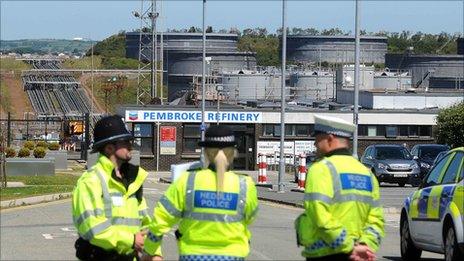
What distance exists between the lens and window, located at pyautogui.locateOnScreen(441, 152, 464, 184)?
1464 centimetres

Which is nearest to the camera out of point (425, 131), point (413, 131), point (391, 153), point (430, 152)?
point (391, 153)

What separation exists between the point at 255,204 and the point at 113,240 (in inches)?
40.0

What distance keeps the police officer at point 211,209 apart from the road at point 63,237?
841 cm

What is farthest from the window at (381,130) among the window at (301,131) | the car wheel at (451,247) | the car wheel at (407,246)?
the car wheel at (451,247)

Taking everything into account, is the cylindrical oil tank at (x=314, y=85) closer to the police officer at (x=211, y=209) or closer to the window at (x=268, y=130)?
the window at (x=268, y=130)

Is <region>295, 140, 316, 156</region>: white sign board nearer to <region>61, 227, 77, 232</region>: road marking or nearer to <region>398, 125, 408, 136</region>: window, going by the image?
<region>398, 125, 408, 136</region>: window

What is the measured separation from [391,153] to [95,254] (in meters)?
35.7

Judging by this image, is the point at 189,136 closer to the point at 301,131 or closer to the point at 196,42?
the point at 301,131

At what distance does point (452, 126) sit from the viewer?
191 feet

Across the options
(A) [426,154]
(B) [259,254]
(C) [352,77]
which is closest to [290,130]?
(A) [426,154]

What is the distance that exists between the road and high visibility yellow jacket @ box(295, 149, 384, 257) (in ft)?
26.7

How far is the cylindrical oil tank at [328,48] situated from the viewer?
476ft

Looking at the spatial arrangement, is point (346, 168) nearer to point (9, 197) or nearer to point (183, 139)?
point (9, 197)

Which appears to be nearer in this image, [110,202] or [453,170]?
[110,202]
